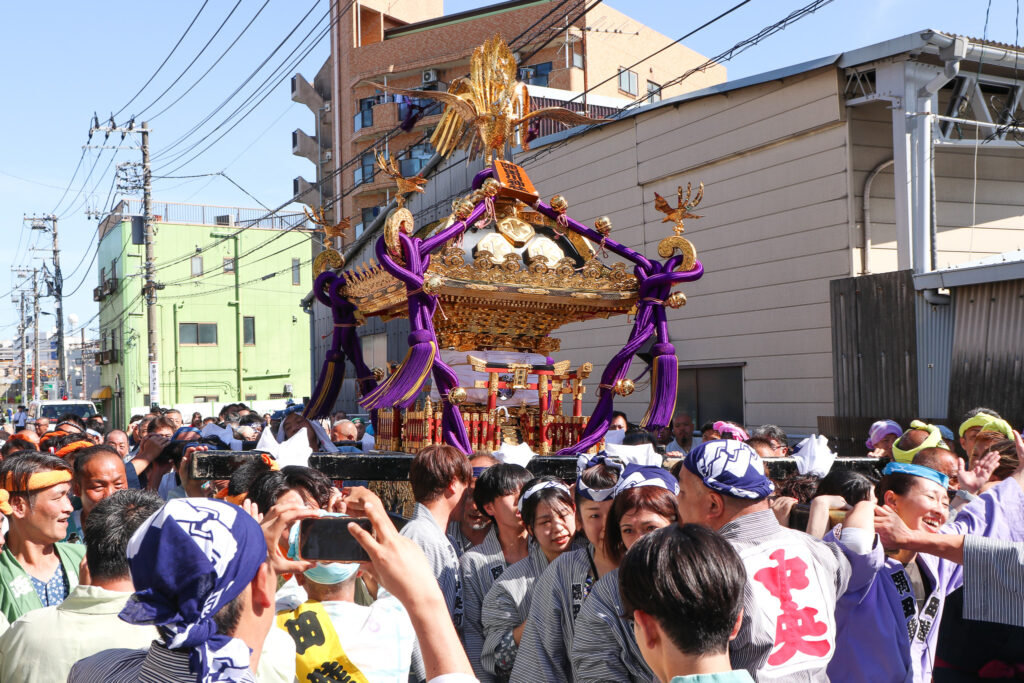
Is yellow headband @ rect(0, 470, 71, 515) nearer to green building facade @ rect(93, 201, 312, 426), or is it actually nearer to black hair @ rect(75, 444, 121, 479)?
black hair @ rect(75, 444, 121, 479)

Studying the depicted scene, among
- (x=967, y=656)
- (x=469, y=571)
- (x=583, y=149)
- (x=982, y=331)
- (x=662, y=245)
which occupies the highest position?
(x=583, y=149)

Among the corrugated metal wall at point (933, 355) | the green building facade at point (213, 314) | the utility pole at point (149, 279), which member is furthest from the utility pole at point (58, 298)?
the corrugated metal wall at point (933, 355)

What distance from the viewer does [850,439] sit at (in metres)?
10.2

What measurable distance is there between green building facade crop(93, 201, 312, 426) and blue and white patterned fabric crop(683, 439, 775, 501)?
28888 mm

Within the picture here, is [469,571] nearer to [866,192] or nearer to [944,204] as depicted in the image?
[866,192]

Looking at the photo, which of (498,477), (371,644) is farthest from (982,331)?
(371,644)

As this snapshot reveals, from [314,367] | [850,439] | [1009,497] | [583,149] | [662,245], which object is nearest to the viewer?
[1009,497]

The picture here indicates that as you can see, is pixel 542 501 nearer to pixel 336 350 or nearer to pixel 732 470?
pixel 732 470

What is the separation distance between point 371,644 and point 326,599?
0.59 feet

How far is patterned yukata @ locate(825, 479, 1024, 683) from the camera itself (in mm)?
2822

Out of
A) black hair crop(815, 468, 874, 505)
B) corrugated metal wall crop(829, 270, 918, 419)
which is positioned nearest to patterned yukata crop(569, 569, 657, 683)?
black hair crop(815, 468, 874, 505)

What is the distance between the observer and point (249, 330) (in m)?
33.2

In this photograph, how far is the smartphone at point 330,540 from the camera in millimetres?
1747

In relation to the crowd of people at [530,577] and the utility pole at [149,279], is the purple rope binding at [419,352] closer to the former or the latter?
the crowd of people at [530,577]
